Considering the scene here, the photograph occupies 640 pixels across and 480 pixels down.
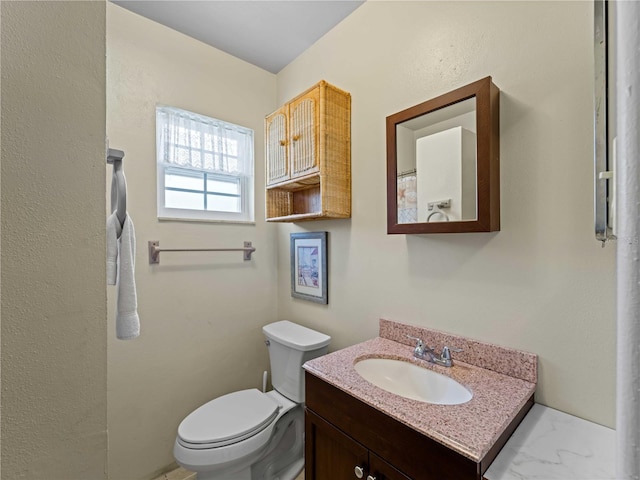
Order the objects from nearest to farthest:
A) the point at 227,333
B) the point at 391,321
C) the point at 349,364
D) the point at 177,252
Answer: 1. the point at 349,364
2. the point at 391,321
3. the point at 177,252
4. the point at 227,333

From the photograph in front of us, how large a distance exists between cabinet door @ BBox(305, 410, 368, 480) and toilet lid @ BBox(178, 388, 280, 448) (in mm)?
403

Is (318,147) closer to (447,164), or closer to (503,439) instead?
(447,164)

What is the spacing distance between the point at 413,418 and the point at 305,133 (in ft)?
4.67

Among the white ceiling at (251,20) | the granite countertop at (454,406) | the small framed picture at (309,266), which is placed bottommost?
the granite countertop at (454,406)

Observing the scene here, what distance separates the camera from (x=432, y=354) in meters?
1.26

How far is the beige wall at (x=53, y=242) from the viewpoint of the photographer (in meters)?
0.45

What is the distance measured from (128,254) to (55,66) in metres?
0.58

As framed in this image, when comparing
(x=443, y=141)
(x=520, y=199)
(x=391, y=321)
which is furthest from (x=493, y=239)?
(x=391, y=321)

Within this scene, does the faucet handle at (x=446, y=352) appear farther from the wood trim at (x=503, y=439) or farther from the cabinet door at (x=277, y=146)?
the cabinet door at (x=277, y=146)

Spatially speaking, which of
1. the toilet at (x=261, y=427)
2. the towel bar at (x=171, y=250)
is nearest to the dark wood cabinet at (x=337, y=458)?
the toilet at (x=261, y=427)

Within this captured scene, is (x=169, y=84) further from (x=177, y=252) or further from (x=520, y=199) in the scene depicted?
(x=520, y=199)

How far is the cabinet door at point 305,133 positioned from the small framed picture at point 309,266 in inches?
17.1

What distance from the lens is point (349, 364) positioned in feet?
4.00

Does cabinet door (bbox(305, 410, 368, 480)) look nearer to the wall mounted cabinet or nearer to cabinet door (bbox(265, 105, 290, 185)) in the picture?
the wall mounted cabinet
